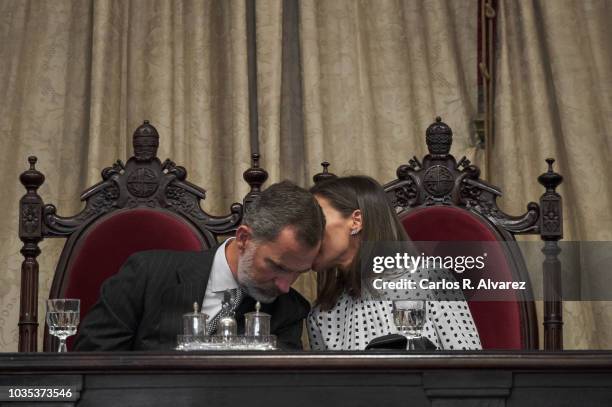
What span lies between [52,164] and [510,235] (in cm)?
172

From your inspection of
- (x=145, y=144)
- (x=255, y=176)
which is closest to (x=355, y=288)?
(x=255, y=176)

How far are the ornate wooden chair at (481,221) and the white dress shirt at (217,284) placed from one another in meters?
0.67

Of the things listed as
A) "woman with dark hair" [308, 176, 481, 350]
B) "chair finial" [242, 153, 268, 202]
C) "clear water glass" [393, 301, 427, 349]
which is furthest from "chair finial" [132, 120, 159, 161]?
"clear water glass" [393, 301, 427, 349]

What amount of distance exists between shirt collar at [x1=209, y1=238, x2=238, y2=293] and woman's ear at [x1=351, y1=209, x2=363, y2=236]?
0.37 m

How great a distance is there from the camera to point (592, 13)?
12.5ft

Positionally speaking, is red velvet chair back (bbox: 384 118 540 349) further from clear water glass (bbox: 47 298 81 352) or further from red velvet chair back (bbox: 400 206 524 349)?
clear water glass (bbox: 47 298 81 352)

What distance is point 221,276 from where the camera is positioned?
8.50ft

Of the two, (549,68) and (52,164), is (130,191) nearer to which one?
(52,164)

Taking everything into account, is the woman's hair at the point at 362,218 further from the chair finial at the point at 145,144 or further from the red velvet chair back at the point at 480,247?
the chair finial at the point at 145,144

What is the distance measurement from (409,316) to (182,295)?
0.71 m

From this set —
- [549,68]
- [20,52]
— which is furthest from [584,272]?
[20,52]

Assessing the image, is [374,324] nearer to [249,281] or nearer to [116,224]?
[249,281]

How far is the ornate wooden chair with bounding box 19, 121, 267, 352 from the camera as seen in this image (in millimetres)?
2979

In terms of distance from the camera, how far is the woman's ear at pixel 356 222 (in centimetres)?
275
